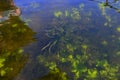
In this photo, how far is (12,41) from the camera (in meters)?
5.99

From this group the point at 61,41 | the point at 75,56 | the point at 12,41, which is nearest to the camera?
the point at 75,56

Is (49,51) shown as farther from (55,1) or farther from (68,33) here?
(55,1)

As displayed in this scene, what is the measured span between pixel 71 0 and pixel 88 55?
10.9 ft

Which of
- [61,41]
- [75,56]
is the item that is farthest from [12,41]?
[75,56]

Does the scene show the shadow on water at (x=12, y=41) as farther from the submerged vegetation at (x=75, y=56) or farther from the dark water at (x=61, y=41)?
the submerged vegetation at (x=75, y=56)

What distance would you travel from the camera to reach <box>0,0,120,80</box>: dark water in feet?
17.1

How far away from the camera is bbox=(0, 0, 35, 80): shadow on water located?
518cm

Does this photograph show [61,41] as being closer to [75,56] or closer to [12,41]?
[75,56]

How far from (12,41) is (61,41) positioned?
1.26 metres

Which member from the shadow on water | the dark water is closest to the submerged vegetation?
the dark water

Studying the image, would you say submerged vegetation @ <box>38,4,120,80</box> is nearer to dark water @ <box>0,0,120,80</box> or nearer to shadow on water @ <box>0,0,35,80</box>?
dark water @ <box>0,0,120,80</box>

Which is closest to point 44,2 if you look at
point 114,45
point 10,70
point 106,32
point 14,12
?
point 14,12

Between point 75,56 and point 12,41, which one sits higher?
point 12,41

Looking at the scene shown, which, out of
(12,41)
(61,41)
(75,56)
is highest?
(12,41)
